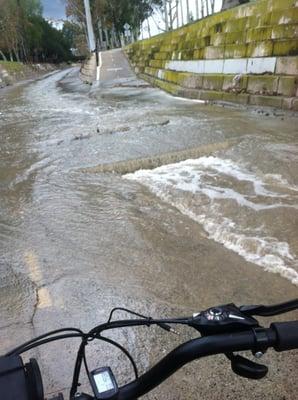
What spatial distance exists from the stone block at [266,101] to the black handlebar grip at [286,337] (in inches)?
367

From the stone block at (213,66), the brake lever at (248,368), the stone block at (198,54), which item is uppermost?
the brake lever at (248,368)

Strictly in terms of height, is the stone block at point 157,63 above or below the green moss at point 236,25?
below

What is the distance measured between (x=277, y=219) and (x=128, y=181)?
2.20 meters

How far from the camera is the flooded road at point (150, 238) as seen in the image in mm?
2199

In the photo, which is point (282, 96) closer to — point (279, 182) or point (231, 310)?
point (279, 182)

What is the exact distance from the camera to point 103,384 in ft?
3.26

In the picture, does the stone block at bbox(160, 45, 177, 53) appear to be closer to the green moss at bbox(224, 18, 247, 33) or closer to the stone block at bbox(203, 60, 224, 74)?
the stone block at bbox(203, 60, 224, 74)

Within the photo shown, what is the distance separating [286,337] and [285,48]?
10.1 metres

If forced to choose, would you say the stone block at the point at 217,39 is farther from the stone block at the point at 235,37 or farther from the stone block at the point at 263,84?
the stone block at the point at 263,84

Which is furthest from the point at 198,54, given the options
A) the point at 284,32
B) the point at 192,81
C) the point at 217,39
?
the point at 284,32

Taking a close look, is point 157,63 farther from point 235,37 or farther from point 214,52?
point 235,37

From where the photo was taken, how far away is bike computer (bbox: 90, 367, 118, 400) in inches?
38.0

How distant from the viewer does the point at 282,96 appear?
946 centimetres

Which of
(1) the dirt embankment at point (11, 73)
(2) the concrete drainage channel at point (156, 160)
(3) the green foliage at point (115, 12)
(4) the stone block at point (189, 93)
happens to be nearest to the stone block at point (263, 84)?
(4) the stone block at point (189, 93)
